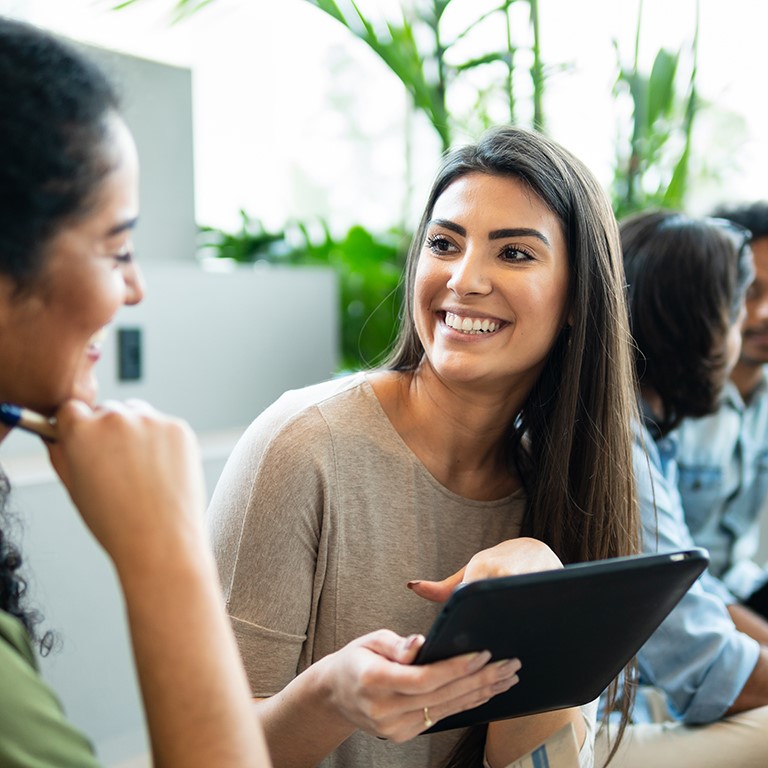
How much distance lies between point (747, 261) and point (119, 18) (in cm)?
160

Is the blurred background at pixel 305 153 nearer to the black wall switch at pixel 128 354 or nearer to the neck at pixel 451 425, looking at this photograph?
the black wall switch at pixel 128 354

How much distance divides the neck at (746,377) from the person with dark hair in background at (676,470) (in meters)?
0.49

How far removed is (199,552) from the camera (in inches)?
31.5

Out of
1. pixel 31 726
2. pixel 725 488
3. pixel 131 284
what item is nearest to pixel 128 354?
pixel 725 488

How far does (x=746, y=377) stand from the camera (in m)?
2.42

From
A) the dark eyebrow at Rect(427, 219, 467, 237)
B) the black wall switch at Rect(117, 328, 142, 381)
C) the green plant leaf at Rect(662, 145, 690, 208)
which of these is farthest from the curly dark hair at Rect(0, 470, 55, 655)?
the green plant leaf at Rect(662, 145, 690, 208)

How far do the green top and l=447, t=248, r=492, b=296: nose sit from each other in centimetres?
79

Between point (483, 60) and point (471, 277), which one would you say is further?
point (483, 60)

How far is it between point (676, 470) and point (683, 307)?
1.31 feet

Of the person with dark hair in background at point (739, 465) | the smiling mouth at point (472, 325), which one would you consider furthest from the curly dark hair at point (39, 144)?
the person with dark hair in background at point (739, 465)

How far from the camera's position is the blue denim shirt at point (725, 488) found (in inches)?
83.8

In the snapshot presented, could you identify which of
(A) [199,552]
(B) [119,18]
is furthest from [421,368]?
(B) [119,18]

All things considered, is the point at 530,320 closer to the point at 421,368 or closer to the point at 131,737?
the point at 421,368

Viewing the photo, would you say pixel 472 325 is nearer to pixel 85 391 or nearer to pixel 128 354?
pixel 85 391
